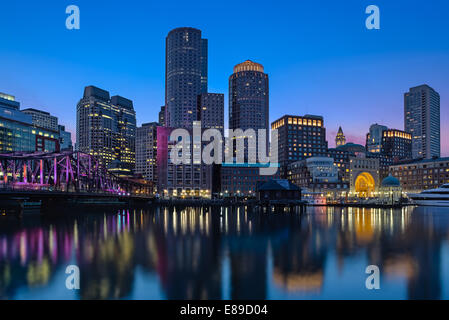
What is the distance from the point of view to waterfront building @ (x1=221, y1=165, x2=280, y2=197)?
616 feet

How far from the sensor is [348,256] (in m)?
31.4

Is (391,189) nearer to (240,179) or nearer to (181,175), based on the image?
(240,179)

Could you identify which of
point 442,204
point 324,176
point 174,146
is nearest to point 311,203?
point 324,176

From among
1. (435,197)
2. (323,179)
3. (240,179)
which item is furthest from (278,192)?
(435,197)

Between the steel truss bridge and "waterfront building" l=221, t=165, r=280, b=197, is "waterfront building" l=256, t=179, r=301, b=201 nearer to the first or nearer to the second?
the steel truss bridge

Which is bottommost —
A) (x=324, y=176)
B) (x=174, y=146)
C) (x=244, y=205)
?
(x=244, y=205)

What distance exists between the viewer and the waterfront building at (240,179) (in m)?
188

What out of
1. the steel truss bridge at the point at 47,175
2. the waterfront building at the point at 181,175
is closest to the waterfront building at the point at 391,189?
the waterfront building at the point at 181,175

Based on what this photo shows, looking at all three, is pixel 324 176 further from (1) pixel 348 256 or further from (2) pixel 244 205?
(1) pixel 348 256

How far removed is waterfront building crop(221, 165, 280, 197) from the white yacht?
75700 mm

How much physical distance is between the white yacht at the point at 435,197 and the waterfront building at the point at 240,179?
75.7 meters
